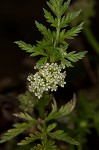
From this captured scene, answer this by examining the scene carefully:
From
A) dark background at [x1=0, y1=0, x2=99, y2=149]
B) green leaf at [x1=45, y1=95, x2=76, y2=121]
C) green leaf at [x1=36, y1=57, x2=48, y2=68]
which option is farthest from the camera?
dark background at [x1=0, y1=0, x2=99, y2=149]

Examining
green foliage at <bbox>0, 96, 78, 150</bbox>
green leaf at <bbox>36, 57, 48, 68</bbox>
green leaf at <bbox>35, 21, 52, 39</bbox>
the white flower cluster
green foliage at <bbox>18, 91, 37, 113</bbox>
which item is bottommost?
green foliage at <bbox>0, 96, 78, 150</bbox>

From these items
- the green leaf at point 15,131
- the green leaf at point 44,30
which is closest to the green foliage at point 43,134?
the green leaf at point 15,131

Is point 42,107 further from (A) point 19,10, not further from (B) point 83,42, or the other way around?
(A) point 19,10

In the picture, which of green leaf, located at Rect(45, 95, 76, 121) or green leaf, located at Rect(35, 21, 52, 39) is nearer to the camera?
green leaf, located at Rect(35, 21, 52, 39)

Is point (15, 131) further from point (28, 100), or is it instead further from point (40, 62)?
point (40, 62)

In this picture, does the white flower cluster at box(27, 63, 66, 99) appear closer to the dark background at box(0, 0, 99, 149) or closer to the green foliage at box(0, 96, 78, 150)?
the green foliage at box(0, 96, 78, 150)

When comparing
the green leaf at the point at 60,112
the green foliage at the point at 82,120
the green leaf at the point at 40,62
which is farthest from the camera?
the green foliage at the point at 82,120

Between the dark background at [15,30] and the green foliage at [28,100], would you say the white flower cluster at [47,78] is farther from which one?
the dark background at [15,30]

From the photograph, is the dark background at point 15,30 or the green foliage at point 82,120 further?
the dark background at point 15,30

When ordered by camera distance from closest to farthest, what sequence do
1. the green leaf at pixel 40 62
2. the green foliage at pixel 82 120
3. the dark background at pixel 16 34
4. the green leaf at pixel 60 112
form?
the green leaf at pixel 40 62, the green leaf at pixel 60 112, the green foliage at pixel 82 120, the dark background at pixel 16 34

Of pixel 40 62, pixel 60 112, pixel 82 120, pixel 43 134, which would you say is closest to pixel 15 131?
pixel 43 134

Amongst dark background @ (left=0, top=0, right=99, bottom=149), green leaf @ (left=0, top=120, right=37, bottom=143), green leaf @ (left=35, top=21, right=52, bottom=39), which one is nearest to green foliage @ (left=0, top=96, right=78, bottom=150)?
green leaf @ (left=0, top=120, right=37, bottom=143)
